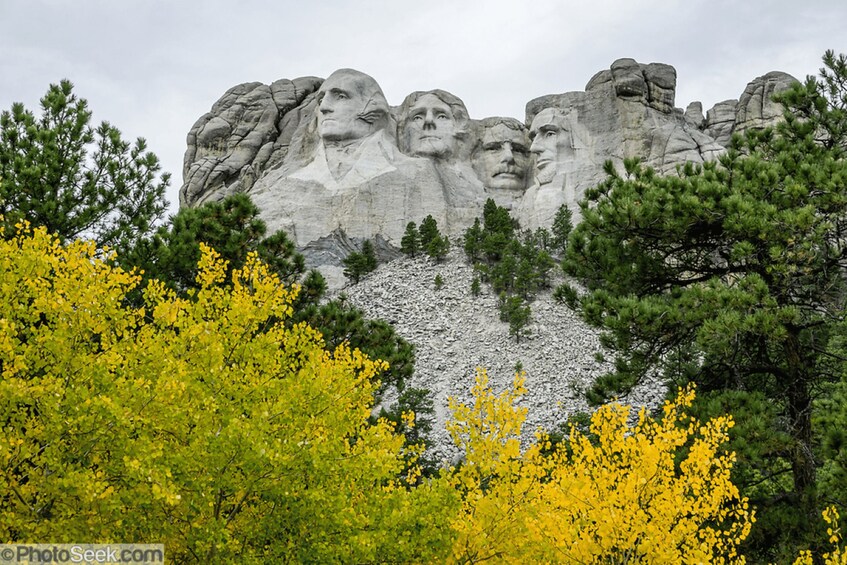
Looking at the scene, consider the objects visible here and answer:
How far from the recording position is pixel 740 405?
12734 millimetres

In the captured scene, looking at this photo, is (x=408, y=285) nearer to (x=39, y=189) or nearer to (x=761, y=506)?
(x=39, y=189)

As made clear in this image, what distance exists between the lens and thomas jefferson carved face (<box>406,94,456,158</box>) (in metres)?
56.9

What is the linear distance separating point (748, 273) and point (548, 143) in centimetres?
4548

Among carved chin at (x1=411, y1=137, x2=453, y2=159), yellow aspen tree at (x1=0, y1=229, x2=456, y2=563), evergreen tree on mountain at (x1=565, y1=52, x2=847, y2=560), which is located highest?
carved chin at (x1=411, y1=137, x2=453, y2=159)

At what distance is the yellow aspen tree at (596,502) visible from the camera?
9.40 m

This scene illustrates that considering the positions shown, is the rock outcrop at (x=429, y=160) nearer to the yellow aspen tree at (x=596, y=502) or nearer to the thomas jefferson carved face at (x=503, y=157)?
the thomas jefferson carved face at (x=503, y=157)

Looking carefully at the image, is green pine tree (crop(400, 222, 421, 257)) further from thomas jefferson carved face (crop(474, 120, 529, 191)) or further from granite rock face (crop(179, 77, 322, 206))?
granite rock face (crop(179, 77, 322, 206))

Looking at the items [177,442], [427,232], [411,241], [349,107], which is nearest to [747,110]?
[427,232]

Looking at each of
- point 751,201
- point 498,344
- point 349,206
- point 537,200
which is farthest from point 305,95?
point 751,201

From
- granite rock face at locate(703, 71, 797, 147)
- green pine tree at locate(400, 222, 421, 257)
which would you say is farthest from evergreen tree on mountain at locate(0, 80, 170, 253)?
granite rock face at locate(703, 71, 797, 147)

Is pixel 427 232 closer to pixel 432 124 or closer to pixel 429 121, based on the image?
pixel 432 124

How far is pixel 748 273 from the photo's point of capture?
13.0m

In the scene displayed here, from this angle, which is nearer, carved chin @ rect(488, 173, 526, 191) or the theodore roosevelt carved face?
the theodore roosevelt carved face

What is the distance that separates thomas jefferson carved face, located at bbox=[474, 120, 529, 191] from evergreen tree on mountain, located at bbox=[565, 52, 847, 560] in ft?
142
